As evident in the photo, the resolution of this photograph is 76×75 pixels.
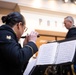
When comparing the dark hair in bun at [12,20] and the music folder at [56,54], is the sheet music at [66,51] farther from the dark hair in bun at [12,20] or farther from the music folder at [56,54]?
the dark hair in bun at [12,20]

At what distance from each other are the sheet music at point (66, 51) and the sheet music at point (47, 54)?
0.05 meters

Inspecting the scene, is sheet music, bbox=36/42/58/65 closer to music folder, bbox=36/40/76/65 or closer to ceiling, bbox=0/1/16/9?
music folder, bbox=36/40/76/65

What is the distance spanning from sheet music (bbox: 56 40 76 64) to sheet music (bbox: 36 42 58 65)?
0.05 m

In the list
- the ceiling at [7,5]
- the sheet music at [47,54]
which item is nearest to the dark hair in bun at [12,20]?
the sheet music at [47,54]

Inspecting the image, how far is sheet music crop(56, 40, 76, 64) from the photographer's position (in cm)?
145

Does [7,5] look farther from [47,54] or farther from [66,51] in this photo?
[66,51]

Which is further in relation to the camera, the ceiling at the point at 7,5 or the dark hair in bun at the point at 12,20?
the ceiling at the point at 7,5

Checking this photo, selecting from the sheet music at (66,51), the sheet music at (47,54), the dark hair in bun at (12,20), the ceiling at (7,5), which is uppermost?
the dark hair in bun at (12,20)

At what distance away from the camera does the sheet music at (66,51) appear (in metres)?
1.45

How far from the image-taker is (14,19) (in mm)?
1477

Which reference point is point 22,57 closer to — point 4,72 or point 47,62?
point 4,72

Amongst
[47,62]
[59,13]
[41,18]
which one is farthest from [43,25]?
[47,62]

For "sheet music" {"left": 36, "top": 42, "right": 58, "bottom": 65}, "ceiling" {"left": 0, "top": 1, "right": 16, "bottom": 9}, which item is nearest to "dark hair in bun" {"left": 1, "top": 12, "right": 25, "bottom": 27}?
"sheet music" {"left": 36, "top": 42, "right": 58, "bottom": 65}

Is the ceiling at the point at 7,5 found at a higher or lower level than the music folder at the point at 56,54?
lower
